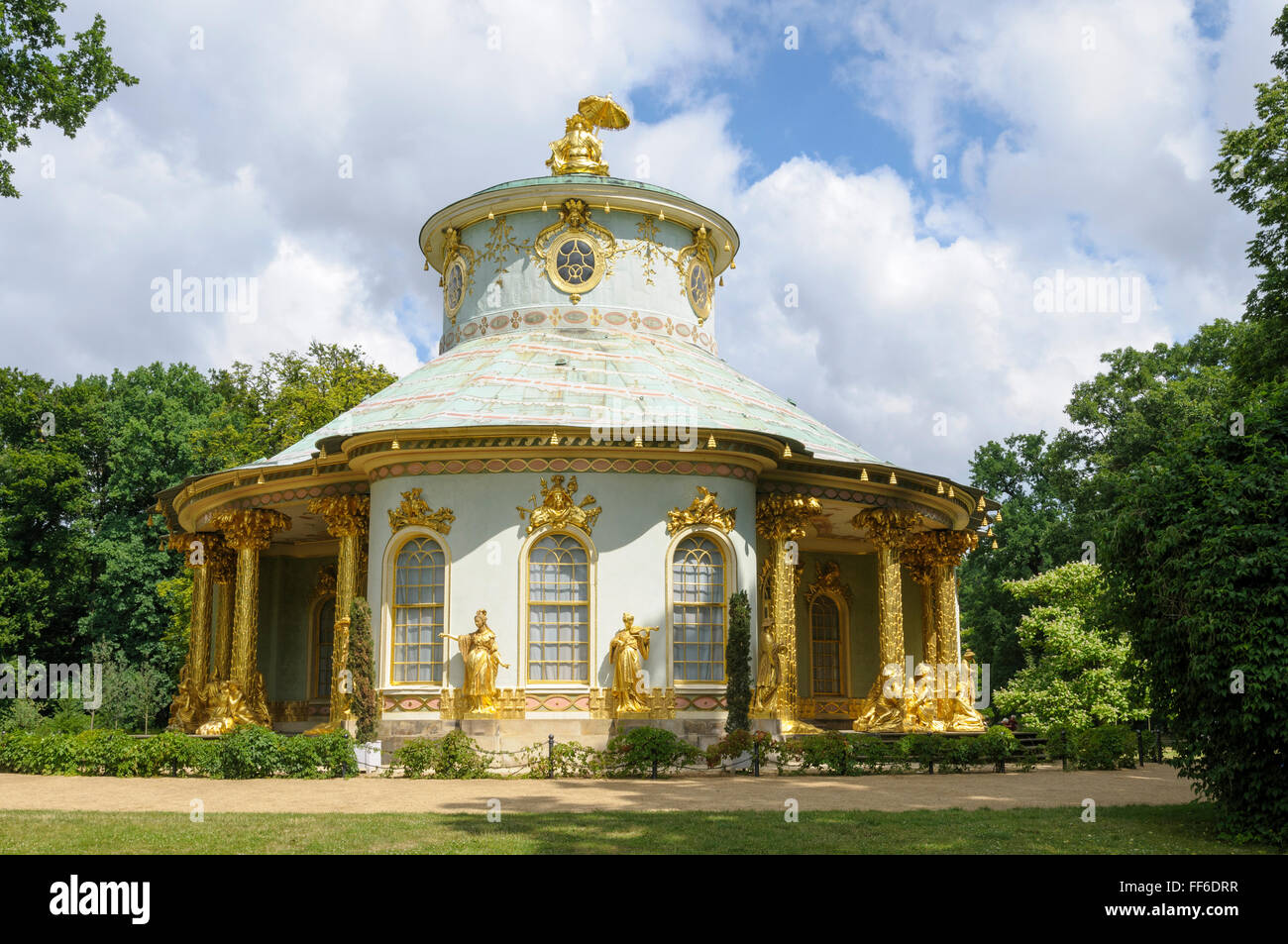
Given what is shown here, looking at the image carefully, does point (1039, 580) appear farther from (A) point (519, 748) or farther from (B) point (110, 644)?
(B) point (110, 644)

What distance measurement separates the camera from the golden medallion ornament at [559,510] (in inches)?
767

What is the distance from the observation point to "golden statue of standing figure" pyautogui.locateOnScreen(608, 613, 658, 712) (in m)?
18.9

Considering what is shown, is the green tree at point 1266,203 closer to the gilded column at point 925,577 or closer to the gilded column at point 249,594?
the gilded column at point 925,577

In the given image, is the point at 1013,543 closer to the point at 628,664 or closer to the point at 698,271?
the point at 698,271

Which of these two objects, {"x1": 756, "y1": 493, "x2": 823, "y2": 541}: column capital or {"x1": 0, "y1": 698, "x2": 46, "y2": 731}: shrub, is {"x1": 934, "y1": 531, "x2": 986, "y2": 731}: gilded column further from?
{"x1": 0, "y1": 698, "x2": 46, "y2": 731}: shrub

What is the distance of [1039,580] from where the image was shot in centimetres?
2781

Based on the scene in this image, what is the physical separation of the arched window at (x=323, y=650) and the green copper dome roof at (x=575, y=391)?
4.67 meters

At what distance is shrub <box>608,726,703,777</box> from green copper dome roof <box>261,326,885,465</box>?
18.2 feet

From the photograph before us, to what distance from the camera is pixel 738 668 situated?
19.0 m

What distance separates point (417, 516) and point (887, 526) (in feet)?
30.1

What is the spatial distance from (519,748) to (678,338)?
11.3 m

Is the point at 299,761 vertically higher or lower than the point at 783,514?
lower

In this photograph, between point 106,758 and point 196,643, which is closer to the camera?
point 106,758

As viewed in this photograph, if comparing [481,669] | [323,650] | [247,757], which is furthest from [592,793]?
[323,650]
